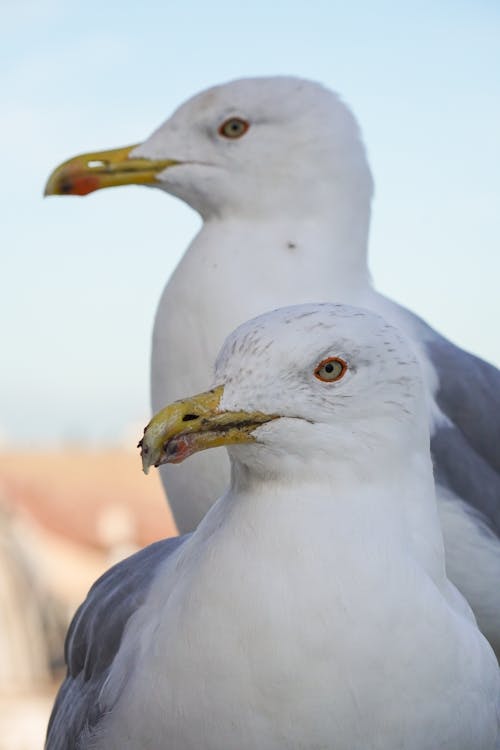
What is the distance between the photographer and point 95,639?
2354 mm

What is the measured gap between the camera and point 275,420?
6.29 ft

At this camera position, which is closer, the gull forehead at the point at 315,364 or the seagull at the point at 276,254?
the gull forehead at the point at 315,364

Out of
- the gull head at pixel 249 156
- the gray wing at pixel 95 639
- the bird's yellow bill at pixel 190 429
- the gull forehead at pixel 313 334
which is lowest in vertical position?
the gray wing at pixel 95 639

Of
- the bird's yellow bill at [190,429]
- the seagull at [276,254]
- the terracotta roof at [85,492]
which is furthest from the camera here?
the terracotta roof at [85,492]

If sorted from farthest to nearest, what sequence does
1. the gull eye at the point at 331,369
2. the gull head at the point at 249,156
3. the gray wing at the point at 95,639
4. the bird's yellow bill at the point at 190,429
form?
1. the gull head at the point at 249,156
2. the gray wing at the point at 95,639
3. the gull eye at the point at 331,369
4. the bird's yellow bill at the point at 190,429

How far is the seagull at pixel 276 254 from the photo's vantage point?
2861 millimetres

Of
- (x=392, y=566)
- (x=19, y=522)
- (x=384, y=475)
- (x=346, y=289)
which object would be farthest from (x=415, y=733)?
(x=19, y=522)

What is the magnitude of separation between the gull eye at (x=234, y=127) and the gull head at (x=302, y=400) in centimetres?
105

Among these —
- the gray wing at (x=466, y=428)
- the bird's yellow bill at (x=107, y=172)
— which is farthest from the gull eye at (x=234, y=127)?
the gray wing at (x=466, y=428)

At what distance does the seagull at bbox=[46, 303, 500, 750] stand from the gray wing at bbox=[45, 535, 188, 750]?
0.19 metres

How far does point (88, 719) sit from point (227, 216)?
125cm

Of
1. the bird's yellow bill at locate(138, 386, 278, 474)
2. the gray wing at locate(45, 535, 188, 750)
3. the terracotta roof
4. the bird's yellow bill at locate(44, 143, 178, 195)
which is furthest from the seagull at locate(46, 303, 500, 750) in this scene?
the terracotta roof

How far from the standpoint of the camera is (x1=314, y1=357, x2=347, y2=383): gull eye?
77.3 inches

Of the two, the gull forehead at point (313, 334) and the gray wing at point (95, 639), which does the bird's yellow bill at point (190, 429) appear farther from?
the gray wing at point (95, 639)
